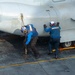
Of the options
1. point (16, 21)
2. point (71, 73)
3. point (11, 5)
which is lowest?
point (71, 73)

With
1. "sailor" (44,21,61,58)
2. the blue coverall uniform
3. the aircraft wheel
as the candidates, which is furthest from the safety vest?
the aircraft wheel

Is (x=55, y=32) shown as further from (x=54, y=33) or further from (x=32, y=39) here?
(x=32, y=39)

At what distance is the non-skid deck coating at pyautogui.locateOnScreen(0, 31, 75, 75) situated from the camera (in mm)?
8837

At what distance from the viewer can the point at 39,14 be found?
A: 10.5 meters

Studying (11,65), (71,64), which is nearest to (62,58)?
(71,64)

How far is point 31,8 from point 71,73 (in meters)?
3.56

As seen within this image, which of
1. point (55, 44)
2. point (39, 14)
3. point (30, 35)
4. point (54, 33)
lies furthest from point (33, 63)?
point (39, 14)

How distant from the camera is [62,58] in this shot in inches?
396

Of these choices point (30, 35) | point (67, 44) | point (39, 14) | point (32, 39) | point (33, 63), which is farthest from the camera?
point (67, 44)

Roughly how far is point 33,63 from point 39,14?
2285 millimetres

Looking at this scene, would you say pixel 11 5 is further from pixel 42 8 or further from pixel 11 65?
pixel 11 65

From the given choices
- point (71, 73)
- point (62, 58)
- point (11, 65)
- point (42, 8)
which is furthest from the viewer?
point (42, 8)

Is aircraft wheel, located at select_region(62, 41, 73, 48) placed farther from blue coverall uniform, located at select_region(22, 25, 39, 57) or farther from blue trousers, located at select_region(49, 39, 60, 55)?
blue coverall uniform, located at select_region(22, 25, 39, 57)

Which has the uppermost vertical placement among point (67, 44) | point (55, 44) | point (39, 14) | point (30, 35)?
point (39, 14)
